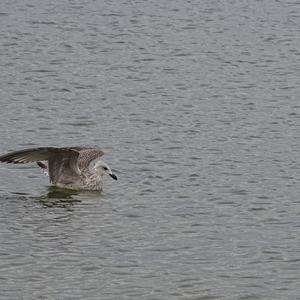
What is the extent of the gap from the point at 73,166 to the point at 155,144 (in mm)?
2076

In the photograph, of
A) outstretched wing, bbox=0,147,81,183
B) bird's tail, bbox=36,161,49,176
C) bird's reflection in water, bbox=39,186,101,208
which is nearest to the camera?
bird's reflection in water, bbox=39,186,101,208

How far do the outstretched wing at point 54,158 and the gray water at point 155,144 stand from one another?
12.8 inches

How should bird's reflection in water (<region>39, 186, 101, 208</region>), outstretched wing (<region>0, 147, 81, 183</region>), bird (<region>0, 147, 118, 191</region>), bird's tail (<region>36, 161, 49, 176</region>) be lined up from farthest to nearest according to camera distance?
bird's tail (<region>36, 161, 49, 176</region>) < bird (<region>0, 147, 118, 191</region>) < outstretched wing (<region>0, 147, 81, 183</region>) < bird's reflection in water (<region>39, 186, 101, 208</region>)

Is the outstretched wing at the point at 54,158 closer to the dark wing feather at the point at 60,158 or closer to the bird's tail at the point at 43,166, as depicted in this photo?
the dark wing feather at the point at 60,158

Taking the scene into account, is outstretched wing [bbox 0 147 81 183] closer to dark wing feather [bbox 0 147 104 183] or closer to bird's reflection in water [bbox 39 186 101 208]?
dark wing feather [bbox 0 147 104 183]

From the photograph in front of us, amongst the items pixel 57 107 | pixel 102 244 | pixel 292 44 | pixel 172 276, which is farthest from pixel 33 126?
pixel 292 44

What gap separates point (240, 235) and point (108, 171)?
3.17 m

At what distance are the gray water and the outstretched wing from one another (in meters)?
0.32

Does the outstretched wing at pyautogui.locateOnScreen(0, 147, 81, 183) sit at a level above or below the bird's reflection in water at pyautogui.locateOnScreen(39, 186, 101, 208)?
above

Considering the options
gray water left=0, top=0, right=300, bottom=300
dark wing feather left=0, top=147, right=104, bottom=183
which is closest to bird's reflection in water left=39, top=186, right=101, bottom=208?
gray water left=0, top=0, right=300, bottom=300

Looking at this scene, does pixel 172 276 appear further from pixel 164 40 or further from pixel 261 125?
pixel 164 40

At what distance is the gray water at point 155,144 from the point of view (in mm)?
15008

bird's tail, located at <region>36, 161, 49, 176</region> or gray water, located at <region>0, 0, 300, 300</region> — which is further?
bird's tail, located at <region>36, 161, 49, 176</region>

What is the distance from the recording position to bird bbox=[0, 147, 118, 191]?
1889 cm
